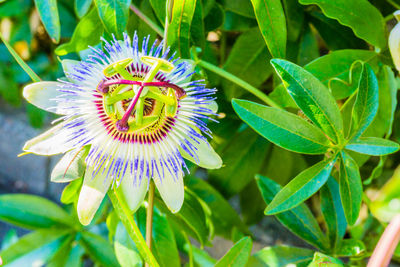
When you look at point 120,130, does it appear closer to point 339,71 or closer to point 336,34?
point 339,71

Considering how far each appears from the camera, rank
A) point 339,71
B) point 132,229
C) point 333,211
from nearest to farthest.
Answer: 1. point 132,229
2. point 339,71
3. point 333,211

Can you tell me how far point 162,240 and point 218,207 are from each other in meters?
0.21

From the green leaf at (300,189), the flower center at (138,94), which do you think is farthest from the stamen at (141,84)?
the green leaf at (300,189)

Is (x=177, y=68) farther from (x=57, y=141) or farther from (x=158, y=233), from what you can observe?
(x=158, y=233)

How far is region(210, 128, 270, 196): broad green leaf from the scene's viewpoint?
3.79 ft

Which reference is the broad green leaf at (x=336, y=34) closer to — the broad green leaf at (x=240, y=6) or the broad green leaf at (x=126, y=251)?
the broad green leaf at (x=240, y=6)

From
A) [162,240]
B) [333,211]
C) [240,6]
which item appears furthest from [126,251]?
[240,6]

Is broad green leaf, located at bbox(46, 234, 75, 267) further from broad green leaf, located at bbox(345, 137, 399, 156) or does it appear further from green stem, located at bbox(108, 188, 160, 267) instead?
broad green leaf, located at bbox(345, 137, 399, 156)

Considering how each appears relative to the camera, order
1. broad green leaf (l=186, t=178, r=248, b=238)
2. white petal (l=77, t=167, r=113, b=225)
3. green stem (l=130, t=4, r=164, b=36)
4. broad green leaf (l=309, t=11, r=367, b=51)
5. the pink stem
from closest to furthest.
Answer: the pink stem
white petal (l=77, t=167, r=113, b=225)
green stem (l=130, t=4, r=164, b=36)
broad green leaf (l=309, t=11, r=367, b=51)
broad green leaf (l=186, t=178, r=248, b=238)

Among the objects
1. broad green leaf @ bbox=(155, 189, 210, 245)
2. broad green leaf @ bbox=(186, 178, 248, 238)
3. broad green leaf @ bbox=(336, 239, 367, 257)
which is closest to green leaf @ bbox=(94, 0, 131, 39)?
broad green leaf @ bbox=(155, 189, 210, 245)

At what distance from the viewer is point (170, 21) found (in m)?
Answer: 0.75

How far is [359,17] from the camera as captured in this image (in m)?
0.81

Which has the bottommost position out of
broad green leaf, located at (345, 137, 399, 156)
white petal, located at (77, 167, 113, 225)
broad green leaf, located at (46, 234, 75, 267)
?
broad green leaf, located at (46, 234, 75, 267)

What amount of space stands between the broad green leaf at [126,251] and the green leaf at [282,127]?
1.15 ft
